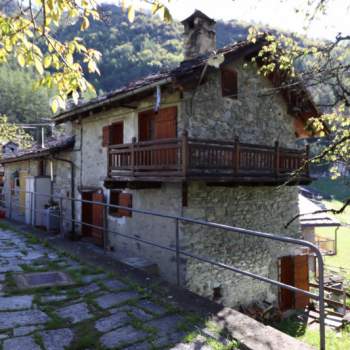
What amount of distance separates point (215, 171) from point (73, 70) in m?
6.79

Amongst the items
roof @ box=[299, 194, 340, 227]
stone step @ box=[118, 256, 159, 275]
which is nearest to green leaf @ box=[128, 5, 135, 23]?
stone step @ box=[118, 256, 159, 275]

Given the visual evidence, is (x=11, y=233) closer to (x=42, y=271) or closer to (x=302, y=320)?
(x=42, y=271)

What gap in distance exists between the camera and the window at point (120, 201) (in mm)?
10841

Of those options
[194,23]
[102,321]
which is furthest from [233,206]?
[102,321]

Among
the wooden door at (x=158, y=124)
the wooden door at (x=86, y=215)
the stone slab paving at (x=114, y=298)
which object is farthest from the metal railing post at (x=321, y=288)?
the wooden door at (x=86, y=215)

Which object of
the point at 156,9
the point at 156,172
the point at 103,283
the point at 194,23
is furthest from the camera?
the point at 194,23

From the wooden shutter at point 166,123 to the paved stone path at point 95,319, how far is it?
5.08 m

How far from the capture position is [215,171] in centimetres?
952

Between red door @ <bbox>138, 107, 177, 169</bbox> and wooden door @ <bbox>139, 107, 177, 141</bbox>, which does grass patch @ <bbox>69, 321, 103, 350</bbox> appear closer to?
red door @ <bbox>138, 107, 177, 169</bbox>

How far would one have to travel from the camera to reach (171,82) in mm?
8406

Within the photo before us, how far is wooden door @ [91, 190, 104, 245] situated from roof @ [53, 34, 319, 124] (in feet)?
9.36

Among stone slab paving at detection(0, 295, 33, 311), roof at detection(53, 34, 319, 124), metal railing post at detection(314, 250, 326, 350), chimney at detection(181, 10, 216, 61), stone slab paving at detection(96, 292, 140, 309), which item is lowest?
stone slab paving at detection(0, 295, 33, 311)

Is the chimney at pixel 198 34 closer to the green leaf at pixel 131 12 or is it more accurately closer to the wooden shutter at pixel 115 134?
the wooden shutter at pixel 115 134

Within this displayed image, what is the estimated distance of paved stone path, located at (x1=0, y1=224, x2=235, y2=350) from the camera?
3230 millimetres
